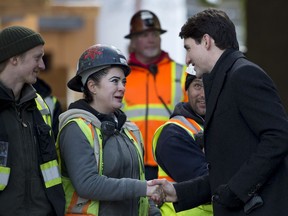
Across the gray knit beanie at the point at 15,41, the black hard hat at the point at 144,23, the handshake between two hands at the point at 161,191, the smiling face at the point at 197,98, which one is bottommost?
the handshake between two hands at the point at 161,191

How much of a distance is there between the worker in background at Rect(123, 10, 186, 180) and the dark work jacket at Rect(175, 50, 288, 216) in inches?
96.5

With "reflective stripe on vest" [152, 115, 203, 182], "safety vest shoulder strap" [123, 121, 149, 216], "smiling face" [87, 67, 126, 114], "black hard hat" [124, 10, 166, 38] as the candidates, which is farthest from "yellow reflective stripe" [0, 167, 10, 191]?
"black hard hat" [124, 10, 166, 38]

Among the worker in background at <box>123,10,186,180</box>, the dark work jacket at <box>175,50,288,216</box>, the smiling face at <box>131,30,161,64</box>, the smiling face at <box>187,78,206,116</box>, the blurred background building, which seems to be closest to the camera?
the dark work jacket at <box>175,50,288,216</box>

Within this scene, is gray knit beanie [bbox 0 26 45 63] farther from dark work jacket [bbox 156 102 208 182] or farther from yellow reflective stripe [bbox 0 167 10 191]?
dark work jacket [bbox 156 102 208 182]

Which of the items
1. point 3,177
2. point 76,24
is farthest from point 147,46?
point 76,24

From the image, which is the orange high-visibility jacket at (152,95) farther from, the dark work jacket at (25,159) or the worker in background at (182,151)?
the dark work jacket at (25,159)

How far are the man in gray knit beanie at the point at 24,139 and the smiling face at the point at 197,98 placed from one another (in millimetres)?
1187

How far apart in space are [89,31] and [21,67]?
1806cm

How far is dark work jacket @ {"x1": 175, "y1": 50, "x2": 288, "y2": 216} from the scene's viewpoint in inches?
197

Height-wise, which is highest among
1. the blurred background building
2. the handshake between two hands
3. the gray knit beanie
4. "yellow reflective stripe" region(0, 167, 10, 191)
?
the gray knit beanie

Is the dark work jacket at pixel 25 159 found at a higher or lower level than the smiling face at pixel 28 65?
Answer: lower

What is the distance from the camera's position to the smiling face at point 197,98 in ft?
21.2

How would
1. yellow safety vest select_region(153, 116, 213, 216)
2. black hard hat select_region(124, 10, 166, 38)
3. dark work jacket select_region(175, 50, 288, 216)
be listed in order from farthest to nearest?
black hard hat select_region(124, 10, 166, 38) < yellow safety vest select_region(153, 116, 213, 216) < dark work jacket select_region(175, 50, 288, 216)

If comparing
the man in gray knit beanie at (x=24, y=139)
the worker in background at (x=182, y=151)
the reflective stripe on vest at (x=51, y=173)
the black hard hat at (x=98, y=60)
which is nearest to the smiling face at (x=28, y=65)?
the man in gray knit beanie at (x=24, y=139)
